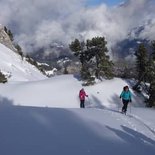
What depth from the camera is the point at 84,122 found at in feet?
72.4

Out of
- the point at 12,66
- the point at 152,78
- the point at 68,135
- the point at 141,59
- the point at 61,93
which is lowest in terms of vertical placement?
the point at 68,135

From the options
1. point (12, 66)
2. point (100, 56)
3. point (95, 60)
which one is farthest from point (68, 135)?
point (12, 66)

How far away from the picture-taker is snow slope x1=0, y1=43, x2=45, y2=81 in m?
82.4

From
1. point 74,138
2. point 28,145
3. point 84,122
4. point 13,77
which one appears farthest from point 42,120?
point 13,77

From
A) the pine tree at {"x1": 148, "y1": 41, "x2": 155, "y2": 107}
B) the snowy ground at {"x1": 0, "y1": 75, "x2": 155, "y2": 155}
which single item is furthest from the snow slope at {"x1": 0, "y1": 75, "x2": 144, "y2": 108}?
the snowy ground at {"x1": 0, "y1": 75, "x2": 155, "y2": 155}

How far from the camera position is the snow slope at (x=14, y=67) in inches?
3246

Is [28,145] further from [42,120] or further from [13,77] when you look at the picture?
[13,77]

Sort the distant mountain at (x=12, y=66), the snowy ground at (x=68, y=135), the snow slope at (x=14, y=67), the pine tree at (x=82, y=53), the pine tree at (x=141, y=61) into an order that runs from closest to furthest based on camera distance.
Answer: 1. the snowy ground at (x=68, y=135)
2. the pine tree at (x=141, y=61)
3. the pine tree at (x=82, y=53)
4. the distant mountain at (x=12, y=66)
5. the snow slope at (x=14, y=67)

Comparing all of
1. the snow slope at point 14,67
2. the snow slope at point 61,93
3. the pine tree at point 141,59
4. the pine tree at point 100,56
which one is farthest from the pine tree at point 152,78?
the snow slope at point 14,67

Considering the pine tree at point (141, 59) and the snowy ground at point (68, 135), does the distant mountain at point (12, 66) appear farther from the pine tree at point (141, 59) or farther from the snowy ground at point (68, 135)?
the snowy ground at point (68, 135)

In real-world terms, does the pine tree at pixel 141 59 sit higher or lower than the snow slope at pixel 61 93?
higher

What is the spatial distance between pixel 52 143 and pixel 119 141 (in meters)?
2.98

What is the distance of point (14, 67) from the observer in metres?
89.1

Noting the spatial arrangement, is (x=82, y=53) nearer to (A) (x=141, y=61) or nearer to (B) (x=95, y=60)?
(B) (x=95, y=60)
